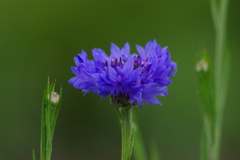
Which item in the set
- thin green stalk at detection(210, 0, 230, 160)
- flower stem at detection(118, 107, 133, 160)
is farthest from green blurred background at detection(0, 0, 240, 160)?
flower stem at detection(118, 107, 133, 160)

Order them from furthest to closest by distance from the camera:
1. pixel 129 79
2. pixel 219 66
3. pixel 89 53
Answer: pixel 89 53, pixel 219 66, pixel 129 79

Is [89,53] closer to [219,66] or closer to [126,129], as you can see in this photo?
[219,66]

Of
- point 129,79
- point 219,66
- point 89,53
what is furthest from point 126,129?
point 89,53

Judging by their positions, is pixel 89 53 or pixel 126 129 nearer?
pixel 126 129

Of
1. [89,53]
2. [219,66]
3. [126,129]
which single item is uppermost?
[89,53]

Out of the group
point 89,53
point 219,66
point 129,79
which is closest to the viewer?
point 129,79

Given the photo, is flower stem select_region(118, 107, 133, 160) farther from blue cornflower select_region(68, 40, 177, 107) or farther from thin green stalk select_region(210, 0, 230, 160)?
thin green stalk select_region(210, 0, 230, 160)

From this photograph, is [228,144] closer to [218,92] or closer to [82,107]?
[82,107]

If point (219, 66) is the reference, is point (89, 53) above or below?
above
